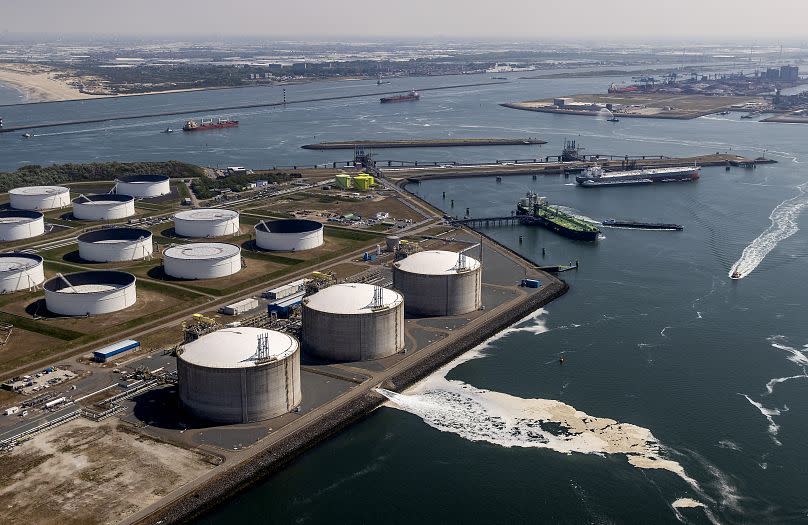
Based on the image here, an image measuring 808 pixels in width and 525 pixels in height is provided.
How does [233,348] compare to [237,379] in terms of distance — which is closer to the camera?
[237,379]

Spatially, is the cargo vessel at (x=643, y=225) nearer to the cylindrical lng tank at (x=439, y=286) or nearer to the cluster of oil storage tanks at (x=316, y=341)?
the cluster of oil storage tanks at (x=316, y=341)

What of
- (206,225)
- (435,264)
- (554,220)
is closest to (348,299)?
(435,264)

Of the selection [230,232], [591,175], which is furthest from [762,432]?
[591,175]

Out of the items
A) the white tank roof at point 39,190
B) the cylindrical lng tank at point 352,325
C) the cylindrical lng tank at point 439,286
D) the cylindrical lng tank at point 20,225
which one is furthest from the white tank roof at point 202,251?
the white tank roof at point 39,190

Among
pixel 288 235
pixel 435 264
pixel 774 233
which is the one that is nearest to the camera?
pixel 435 264

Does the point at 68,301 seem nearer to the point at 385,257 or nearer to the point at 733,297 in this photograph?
the point at 385,257

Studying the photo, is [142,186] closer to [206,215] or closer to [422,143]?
[206,215]
